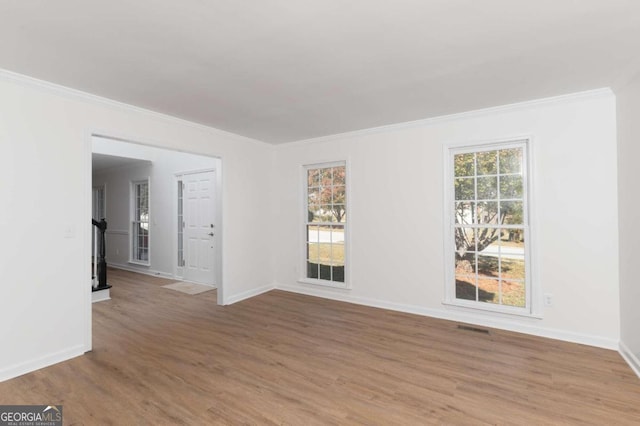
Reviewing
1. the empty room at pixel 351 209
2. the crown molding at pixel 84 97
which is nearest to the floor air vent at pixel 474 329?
the empty room at pixel 351 209

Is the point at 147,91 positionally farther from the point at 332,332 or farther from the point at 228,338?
the point at 332,332

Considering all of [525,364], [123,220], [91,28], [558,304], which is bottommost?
[525,364]

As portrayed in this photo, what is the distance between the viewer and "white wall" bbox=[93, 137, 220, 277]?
632 centimetres

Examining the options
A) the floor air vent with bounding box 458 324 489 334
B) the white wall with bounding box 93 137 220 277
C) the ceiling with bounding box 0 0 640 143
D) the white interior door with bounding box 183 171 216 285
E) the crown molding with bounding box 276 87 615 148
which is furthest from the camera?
the white wall with bounding box 93 137 220 277

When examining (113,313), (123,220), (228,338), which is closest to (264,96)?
(228,338)

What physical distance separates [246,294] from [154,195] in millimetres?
3565

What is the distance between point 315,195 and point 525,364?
3499 mm

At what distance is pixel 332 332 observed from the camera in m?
3.53

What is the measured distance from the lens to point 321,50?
2.30m

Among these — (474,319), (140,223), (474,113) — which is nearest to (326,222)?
(474,319)

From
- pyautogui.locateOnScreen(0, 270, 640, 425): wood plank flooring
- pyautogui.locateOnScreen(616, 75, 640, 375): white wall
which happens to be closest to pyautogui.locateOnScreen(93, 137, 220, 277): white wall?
pyautogui.locateOnScreen(0, 270, 640, 425): wood plank flooring

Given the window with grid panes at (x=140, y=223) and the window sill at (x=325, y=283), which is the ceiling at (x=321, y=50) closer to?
the window sill at (x=325, y=283)

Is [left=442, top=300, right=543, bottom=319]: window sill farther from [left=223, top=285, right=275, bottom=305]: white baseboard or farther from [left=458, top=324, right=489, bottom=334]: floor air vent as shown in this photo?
[left=223, top=285, right=275, bottom=305]: white baseboard

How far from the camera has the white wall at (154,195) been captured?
6.32 m
